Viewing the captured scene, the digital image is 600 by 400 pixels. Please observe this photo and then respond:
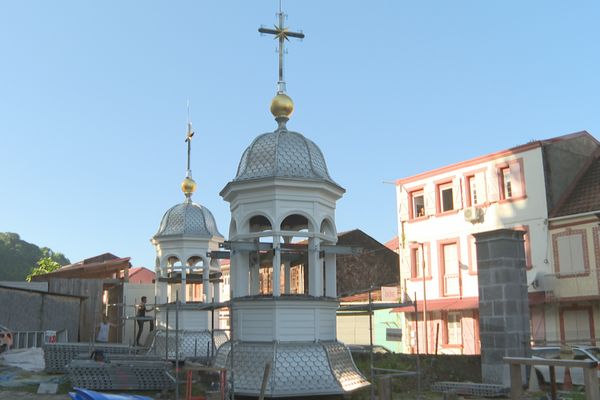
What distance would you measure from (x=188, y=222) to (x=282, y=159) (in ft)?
33.9

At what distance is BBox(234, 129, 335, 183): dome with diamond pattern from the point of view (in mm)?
14266

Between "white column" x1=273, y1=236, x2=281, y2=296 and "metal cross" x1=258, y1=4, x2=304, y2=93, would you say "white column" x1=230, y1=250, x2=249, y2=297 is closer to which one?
"white column" x1=273, y1=236, x2=281, y2=296

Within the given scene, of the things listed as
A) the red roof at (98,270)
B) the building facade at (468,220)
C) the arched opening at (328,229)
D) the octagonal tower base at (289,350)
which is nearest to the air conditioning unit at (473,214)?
the building facade at (468,220)

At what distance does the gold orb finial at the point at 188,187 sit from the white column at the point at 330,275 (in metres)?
11.0

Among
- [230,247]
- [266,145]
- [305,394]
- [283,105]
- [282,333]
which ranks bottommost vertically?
[305,394]

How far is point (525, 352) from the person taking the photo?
47.3 ft

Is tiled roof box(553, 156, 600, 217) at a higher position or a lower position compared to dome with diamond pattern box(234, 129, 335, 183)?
higher

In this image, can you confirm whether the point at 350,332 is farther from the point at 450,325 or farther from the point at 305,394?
the point at 305,394

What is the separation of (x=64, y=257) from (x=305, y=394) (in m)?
90.7

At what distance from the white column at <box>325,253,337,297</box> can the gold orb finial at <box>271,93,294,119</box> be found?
3300 millimetres

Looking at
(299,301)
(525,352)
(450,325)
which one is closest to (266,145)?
(299,301)

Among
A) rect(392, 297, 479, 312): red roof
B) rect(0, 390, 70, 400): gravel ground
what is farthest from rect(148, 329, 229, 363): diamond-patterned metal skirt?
rect(392, 297, 479, 312): red roof

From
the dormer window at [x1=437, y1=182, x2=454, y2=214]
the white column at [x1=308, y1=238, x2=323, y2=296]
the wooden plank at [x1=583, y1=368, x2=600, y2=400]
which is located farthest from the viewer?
the dormer window at [x1=437, y1=182, x2=454, y2=214]

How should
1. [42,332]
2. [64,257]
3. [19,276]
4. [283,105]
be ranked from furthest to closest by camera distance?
[64,257] < [19,276] < [42,332] < [283,105]
